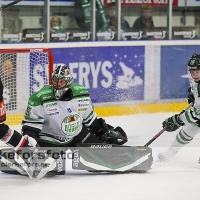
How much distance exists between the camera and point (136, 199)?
15.2 ft

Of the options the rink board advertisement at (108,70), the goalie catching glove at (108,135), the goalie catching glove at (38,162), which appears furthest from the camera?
the rink board advertisement at (108,70)

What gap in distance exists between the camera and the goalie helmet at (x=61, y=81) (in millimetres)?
5488

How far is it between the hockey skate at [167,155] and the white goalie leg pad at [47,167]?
3.87ft

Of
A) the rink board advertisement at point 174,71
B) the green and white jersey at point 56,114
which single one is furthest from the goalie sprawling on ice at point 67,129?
the rink board advertisement at point 174,71

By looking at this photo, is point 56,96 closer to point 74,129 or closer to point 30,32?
point 74,129

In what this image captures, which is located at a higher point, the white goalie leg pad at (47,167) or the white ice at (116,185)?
the white goalie leg pad at (47,167)

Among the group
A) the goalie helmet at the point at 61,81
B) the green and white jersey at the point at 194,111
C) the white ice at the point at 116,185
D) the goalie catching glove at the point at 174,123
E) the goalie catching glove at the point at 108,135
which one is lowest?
the white ice at the point at 116,185

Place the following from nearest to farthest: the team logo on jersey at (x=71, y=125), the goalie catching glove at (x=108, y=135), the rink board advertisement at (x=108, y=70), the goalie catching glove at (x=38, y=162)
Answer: the goalie catching glove at (x=38, y=162) < the team logo on jersey at (x=71, y=125) < the goalie catching glove at (x=108, y=135) < the rink board advertisement at (x=108, y=70)

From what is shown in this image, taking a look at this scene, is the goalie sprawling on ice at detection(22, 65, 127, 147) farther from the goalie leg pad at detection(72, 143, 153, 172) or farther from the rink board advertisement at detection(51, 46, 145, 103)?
the rink board advertisement at detection(51, 46, 145, 103)

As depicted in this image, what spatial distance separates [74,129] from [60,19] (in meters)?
3.25

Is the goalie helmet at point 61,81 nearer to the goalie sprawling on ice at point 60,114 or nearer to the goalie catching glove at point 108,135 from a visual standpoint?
the goalie sprawling on ice at point 60,114

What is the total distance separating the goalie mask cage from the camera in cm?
682

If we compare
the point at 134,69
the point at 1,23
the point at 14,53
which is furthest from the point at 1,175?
the point at 134,69

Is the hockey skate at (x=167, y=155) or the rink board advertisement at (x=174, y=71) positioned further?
the rink board advertisement at (x=174, y=71)
